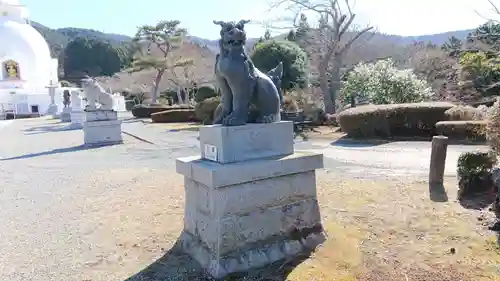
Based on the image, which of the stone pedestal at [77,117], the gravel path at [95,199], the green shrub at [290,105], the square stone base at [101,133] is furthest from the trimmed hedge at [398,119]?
the stone pedestal at [77,117]

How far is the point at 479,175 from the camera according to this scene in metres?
5.12

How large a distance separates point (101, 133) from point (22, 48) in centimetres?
3248

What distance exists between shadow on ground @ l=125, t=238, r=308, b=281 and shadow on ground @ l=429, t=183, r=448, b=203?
245cm

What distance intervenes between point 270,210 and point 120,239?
5.72 feet

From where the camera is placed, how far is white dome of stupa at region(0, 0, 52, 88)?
124 feet

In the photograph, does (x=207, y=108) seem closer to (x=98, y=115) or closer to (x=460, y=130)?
(x=98, y=115)

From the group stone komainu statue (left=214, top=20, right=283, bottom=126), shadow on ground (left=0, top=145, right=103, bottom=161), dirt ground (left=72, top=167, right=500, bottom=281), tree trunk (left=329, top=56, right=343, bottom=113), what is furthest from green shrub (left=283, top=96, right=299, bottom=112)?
stone komainu statue (left=214, top=20, right=283, bottom=126)

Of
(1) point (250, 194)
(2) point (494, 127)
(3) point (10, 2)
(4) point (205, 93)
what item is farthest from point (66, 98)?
(2) point (494, 127)

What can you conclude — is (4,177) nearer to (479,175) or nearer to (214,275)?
(214,275)

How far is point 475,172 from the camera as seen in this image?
5.12 metres

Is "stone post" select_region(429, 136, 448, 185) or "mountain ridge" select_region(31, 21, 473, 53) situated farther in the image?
"mountain ridge" select_region(31, 21, 473, 53)

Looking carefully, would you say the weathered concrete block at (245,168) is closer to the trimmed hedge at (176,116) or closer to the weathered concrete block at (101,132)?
the weathered concrete block at (101,132)

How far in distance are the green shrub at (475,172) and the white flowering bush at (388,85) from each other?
9836 mm

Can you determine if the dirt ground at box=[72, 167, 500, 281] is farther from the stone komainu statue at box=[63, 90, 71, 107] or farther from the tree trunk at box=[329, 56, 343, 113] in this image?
the stone komainu statue at box=[63, 90, 71, 107]
